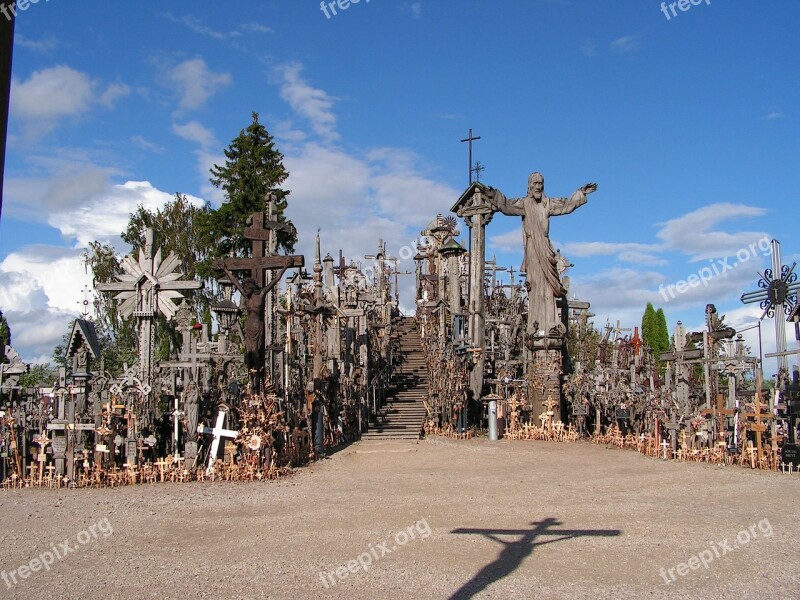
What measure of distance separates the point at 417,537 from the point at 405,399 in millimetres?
13823

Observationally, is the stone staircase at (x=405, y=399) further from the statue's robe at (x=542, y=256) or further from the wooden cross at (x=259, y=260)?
the wooden cross at (x=259, y=260)

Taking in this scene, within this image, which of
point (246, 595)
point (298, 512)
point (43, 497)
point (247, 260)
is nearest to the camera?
point (246, 595)

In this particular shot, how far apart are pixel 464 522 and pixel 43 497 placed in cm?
649

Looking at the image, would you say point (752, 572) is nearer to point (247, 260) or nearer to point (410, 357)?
point (247, 260)

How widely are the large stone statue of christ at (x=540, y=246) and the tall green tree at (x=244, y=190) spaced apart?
13260 millimetres

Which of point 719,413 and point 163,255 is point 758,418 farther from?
point 163,255

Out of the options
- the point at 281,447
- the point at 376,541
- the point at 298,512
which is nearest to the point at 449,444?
the point at 281,447

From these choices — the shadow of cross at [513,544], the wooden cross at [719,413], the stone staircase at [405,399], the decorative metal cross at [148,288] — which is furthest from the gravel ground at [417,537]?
the stone staircase at [405,399]

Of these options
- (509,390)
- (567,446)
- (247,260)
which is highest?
(247,260)

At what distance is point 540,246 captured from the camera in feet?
68.9

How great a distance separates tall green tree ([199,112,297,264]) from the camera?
32.1 meters

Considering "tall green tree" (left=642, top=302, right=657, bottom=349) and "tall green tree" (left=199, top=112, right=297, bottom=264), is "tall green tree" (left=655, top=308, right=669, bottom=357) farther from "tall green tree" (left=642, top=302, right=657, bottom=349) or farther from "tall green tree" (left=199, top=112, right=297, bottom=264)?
"tall green tree" (left=199, top=112, right=297, bottom=264)

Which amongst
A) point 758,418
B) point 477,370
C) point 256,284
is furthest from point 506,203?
point 758,418

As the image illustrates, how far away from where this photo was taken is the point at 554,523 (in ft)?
27.9
